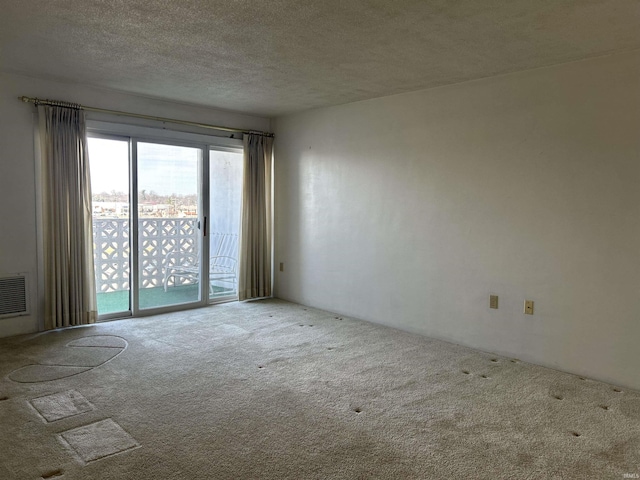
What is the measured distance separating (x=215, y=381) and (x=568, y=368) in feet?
8.69

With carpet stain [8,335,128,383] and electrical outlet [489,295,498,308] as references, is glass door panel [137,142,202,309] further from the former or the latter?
electrical outlet [489,295,498,308]

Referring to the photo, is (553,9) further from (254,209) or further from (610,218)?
(254,209)

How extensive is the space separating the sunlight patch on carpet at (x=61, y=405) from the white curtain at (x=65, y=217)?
5.13 ft

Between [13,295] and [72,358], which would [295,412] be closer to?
[72,358]

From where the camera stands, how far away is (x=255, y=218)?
5.70m

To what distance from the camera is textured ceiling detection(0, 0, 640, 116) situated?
8.12ft

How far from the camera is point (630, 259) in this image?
3.11m

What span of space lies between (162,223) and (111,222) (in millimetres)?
535

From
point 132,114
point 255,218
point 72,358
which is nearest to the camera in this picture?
point 72,358

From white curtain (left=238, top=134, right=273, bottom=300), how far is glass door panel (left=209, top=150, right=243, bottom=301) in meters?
0.13

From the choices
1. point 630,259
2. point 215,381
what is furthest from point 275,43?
point 630,259

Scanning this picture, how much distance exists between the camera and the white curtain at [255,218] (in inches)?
220

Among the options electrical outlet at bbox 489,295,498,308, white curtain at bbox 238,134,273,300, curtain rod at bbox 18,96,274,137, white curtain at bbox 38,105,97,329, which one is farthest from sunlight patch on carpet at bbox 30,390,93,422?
electrical outlet at bbox 489,295,498,308

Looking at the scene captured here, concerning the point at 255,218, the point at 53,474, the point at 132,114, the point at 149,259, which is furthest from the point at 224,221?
the point at 53,474
